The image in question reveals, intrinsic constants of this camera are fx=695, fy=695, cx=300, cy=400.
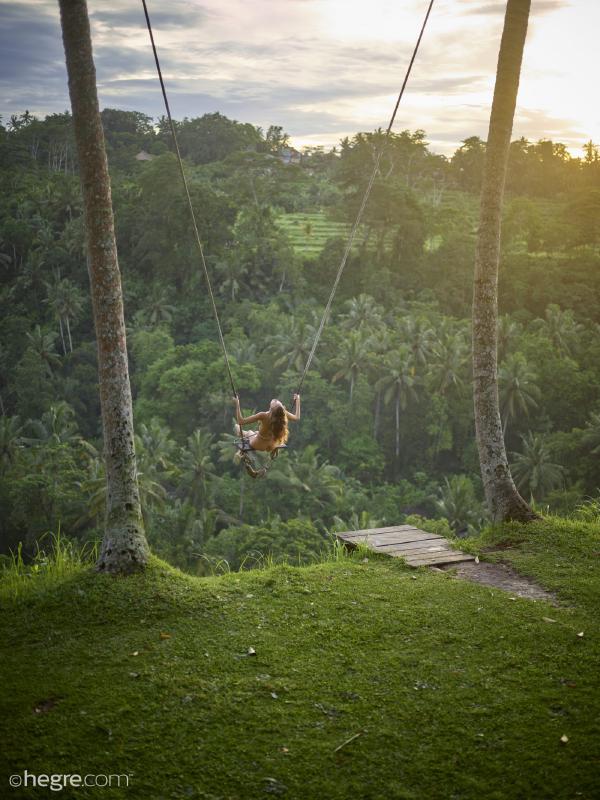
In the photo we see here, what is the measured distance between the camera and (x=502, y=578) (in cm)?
532

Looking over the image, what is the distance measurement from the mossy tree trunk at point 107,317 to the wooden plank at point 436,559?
86.0 inches

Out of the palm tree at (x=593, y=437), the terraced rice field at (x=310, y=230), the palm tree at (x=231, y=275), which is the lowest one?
the palm tree at (x=593, y=437)

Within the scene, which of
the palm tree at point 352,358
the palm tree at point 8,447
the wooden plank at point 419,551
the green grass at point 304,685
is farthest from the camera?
the palm tree at point 352,358

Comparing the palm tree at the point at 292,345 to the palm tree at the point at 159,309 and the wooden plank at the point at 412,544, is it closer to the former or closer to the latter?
the palm tree at the point at 159,309

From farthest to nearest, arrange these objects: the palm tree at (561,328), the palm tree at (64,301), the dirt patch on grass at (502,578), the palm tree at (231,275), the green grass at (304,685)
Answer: the palm tree at (231,275) < the palm tree at (64,301) < the palm tree at (561,328) < the dirt patch on grass at (502,578) < the green grass at (304,685)

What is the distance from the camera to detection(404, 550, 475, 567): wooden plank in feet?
18.7

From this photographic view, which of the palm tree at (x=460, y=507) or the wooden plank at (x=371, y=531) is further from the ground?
the wooden plank at (x=371, y=531)

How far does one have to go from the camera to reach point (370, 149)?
47.3 m

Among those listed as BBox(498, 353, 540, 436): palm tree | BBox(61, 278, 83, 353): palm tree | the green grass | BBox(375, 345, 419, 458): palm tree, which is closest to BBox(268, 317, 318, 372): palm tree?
BBox(375, 345, 419, 458): palm tree

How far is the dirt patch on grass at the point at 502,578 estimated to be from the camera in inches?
195

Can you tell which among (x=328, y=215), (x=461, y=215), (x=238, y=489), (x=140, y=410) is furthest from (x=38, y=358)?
(x=461, y=215)

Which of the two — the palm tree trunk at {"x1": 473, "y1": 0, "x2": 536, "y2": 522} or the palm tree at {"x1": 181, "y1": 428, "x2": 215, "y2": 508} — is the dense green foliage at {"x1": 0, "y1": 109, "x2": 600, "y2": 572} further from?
the palm tree trunk at {"x1": 473, "y1": 0, "x2": 536, "y2": 522}

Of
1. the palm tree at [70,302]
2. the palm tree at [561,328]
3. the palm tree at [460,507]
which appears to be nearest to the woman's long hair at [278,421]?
the palm tree at [460,507]

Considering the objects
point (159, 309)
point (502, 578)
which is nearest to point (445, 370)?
point (159, 309)
